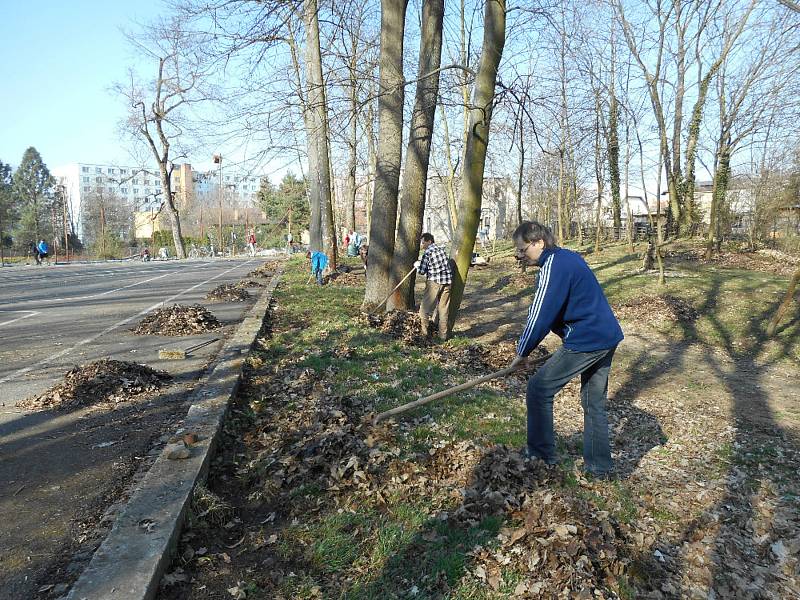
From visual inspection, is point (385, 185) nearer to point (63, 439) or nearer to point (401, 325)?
point (401, 325)

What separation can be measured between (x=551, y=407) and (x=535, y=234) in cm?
126

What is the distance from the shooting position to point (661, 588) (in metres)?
2.95

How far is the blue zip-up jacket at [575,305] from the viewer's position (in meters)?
3.91

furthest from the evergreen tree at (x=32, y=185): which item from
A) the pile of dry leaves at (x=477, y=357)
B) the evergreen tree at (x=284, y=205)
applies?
the pile of dry leaves at (x=477, y=357)

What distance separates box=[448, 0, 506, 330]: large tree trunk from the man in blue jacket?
4.61m

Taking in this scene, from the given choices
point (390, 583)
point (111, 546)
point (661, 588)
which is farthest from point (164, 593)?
point (661, 588)

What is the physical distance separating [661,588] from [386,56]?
903cm

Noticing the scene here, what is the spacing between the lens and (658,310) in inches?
466

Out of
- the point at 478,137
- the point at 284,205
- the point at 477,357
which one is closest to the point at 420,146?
the point at 478,137

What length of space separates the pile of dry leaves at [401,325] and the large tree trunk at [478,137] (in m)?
0.64

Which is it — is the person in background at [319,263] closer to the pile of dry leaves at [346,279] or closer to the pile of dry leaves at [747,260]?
the pile of dry leaves at [346,279]

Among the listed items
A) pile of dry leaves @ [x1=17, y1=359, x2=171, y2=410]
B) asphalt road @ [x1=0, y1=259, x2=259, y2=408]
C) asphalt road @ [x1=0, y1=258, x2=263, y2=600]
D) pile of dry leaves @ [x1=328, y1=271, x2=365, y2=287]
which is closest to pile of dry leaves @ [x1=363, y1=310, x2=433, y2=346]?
asphalt road @ [x1=0, y1=258, x2=263, y2=600]

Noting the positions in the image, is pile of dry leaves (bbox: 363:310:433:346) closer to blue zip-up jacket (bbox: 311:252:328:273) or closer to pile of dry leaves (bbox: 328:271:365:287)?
pile of dry leaves (bbox: 328:271:365:287)

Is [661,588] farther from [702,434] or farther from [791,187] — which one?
[791,187]
